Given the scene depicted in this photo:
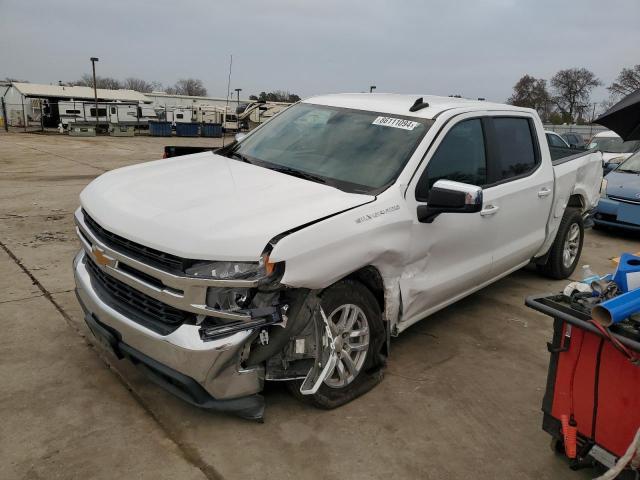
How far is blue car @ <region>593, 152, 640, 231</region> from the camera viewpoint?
8.25 m

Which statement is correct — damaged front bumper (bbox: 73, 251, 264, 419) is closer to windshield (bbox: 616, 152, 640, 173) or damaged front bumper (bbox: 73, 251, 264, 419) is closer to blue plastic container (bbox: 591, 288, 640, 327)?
blue plastic container (bbox: 591, 288, 640, 327)

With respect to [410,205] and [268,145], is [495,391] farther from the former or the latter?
[268,145]

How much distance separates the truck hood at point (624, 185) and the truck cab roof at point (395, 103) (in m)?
4.67

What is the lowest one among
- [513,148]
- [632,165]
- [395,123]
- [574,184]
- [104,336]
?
[104,336]

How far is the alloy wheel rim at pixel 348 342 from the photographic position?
10.3ft

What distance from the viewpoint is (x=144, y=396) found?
3.24 meters

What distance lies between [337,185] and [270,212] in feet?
2.21

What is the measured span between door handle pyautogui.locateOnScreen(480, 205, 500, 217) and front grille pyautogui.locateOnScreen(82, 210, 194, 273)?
2.40 metres

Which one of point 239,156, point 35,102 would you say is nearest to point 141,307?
point 239,156

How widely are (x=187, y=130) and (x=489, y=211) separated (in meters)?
40.1

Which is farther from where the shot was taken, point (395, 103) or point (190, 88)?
point (190, 88)

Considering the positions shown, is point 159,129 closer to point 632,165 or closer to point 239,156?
point 632,165

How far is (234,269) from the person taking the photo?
2611mm

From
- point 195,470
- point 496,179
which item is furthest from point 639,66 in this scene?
point 195,470
